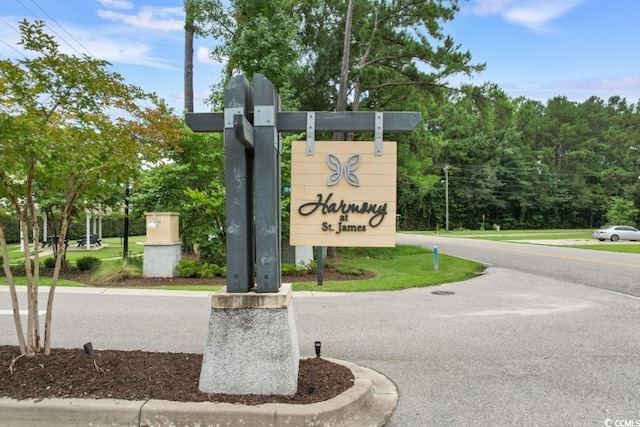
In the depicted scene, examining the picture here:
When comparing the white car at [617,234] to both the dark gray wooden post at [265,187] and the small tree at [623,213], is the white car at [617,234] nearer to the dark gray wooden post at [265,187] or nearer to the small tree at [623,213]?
the small tree at [623,213]

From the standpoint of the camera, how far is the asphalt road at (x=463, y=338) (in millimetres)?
3914

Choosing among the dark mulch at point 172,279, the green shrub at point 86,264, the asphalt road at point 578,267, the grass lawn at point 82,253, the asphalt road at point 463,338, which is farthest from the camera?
the grass lawn at point 82,253

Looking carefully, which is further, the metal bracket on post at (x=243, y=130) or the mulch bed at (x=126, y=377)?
the mulch bed at (x=126, y=377)

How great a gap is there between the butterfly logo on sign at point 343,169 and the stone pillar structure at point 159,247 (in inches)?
366

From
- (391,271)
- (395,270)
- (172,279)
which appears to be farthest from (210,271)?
(395,270)

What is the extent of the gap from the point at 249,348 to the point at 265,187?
1.31 m

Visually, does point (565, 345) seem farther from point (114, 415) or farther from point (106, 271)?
point (106, 271)

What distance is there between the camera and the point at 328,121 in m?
4.02

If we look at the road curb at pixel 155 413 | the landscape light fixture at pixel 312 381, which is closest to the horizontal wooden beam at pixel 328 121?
the landscape light fixture at pixel 312 381

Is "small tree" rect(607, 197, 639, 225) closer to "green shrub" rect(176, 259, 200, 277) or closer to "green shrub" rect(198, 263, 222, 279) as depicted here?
"green shrub" rect(198, 263, 222, 279)

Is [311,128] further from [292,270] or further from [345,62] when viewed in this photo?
[345,62]

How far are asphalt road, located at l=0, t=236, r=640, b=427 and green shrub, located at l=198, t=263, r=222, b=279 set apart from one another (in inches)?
99.4

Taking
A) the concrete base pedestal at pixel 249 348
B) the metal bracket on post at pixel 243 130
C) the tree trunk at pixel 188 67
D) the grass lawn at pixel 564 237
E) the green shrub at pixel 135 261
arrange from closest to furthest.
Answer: the metal bracket on post at pixel 243 130
the concrete base pedestal at pixel 249 348
the green shrub at pixel 135 261
the tree trunk at pixel 188 67
the grass lawn at pixel 564 237

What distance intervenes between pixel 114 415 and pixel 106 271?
966 centimetres
